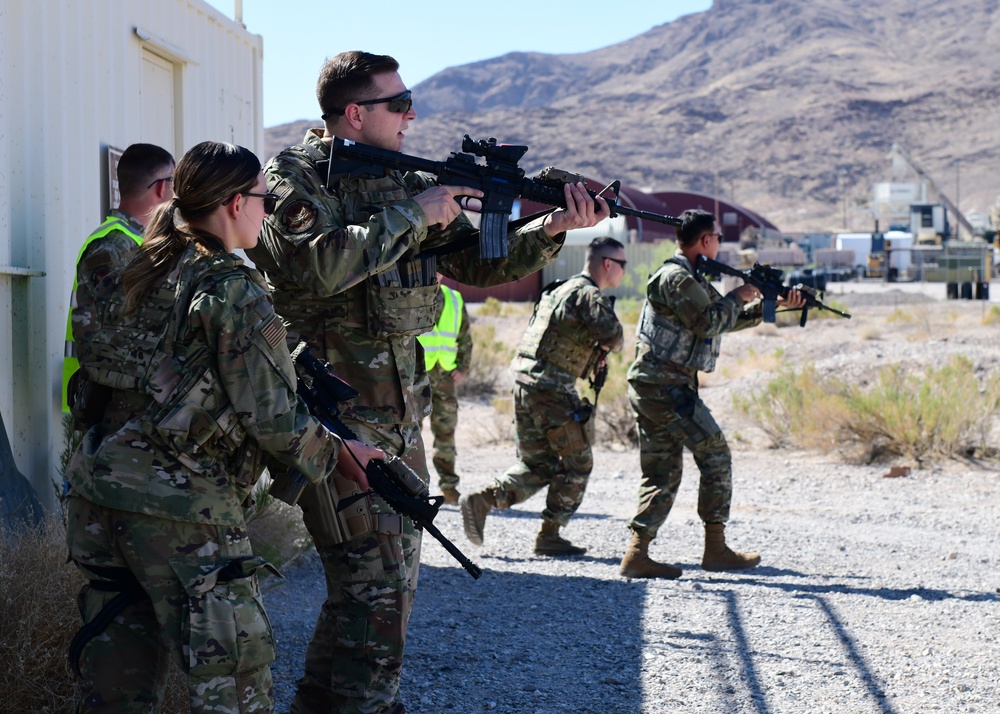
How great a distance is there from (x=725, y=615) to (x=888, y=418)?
529 cm

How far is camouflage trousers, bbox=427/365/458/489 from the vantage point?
833 cm

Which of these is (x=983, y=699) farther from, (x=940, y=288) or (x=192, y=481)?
(x=940, y=288)

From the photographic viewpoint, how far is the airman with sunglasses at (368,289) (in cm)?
323

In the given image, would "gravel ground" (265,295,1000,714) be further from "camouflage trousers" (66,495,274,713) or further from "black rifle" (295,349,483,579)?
"camouflage trousers" (66,495,274,713)

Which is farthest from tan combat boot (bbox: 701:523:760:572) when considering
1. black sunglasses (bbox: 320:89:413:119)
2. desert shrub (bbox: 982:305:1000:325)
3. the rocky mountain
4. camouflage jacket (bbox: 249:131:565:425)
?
the rocky mountain

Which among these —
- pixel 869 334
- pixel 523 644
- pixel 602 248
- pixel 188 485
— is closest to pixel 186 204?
pixel 188 485

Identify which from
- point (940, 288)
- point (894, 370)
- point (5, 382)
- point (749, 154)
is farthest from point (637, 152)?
point (5, 382)

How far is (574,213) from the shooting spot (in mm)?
3734

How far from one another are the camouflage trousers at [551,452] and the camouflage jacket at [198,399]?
3870mm

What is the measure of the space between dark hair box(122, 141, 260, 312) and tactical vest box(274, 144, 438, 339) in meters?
0.68

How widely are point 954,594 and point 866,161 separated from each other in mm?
107423

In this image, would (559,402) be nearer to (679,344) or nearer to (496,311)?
(679,344)

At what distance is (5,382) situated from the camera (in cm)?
504

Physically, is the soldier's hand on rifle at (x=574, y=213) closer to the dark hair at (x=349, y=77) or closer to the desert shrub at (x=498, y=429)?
the dark hair at (x=349, y=77)
